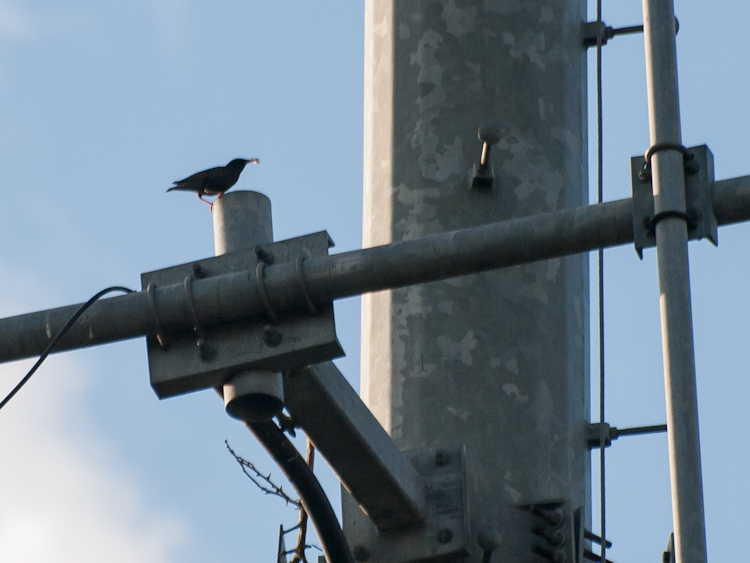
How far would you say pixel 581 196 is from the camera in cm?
661

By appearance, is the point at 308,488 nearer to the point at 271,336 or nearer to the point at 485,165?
the point at 271,336

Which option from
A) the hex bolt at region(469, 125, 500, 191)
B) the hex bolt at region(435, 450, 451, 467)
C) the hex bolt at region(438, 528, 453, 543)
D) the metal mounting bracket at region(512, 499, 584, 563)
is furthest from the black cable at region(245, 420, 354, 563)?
the hex bolt at region(469, 125, 500, 191)

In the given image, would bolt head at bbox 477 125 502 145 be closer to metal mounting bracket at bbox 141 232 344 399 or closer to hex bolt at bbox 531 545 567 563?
metal mounting bracket at bbox 141 232 344 399

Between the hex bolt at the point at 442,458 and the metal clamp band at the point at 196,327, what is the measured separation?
1.15 m

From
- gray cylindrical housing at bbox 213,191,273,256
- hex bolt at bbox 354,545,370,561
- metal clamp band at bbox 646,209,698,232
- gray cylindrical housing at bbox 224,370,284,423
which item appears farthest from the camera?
hex bolt at bbox 354,545,370,561

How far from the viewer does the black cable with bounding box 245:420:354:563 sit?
5.30m

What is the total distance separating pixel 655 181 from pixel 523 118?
1.99 metres

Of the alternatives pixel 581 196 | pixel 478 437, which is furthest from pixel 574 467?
pixel 581 196

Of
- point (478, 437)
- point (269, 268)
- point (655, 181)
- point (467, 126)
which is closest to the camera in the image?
point (655, 181)

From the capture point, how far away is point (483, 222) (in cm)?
618

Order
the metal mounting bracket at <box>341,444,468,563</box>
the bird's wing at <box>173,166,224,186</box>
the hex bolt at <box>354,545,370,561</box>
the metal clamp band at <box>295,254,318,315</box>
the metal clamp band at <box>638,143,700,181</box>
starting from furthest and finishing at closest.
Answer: the bird's wing at <box>173,166,224,186</box>
the hex bolt at <box>354,545,370,561</box>
the metal mounting bracket at <box>341,444,468,563</box>
the metal clamp band at <box>295,254,318,315</box>
the metal clamp band at <box>638,143,700,181</box>

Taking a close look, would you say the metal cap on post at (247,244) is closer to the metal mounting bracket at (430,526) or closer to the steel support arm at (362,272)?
the steel support arm at (362,272)

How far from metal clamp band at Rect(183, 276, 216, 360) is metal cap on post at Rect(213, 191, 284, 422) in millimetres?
109

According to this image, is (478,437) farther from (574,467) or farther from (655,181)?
(655,181)
